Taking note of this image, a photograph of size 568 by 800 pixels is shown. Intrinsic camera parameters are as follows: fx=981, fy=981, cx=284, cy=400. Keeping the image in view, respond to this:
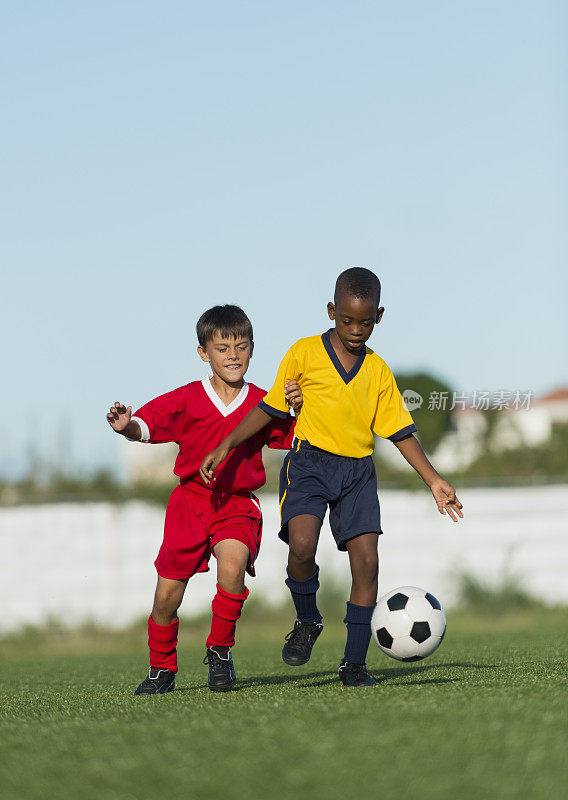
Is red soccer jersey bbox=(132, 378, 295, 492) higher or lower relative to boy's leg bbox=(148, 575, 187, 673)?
higher

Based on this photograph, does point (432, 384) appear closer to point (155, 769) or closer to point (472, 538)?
point (472, 538)

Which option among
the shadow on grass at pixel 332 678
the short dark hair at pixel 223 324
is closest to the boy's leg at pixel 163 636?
the shadow on grass at pixel 332 678

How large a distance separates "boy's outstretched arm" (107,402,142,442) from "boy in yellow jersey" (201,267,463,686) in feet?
1.53

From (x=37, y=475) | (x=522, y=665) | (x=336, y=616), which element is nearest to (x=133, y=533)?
(x=37, y=475)

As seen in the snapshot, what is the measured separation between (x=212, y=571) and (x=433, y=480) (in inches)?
373

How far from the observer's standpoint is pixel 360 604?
493 centimetres

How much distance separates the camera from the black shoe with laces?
4801 millimetres

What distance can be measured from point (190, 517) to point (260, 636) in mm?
8302

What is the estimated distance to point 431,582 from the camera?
14.4m

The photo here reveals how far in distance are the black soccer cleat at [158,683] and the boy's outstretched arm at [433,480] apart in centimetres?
169

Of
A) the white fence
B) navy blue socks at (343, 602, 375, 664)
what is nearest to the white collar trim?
navy blue socks at (343, 602, 375, 664)

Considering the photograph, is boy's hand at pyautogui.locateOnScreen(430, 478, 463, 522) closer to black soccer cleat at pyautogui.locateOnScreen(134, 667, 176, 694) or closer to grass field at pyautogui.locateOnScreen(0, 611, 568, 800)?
grass field at pyautogui.locateOnScreen(0, 611, 568, 800)

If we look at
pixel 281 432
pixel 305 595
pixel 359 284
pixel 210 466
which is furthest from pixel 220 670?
pixel 359 284

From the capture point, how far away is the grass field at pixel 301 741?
2.50 m
